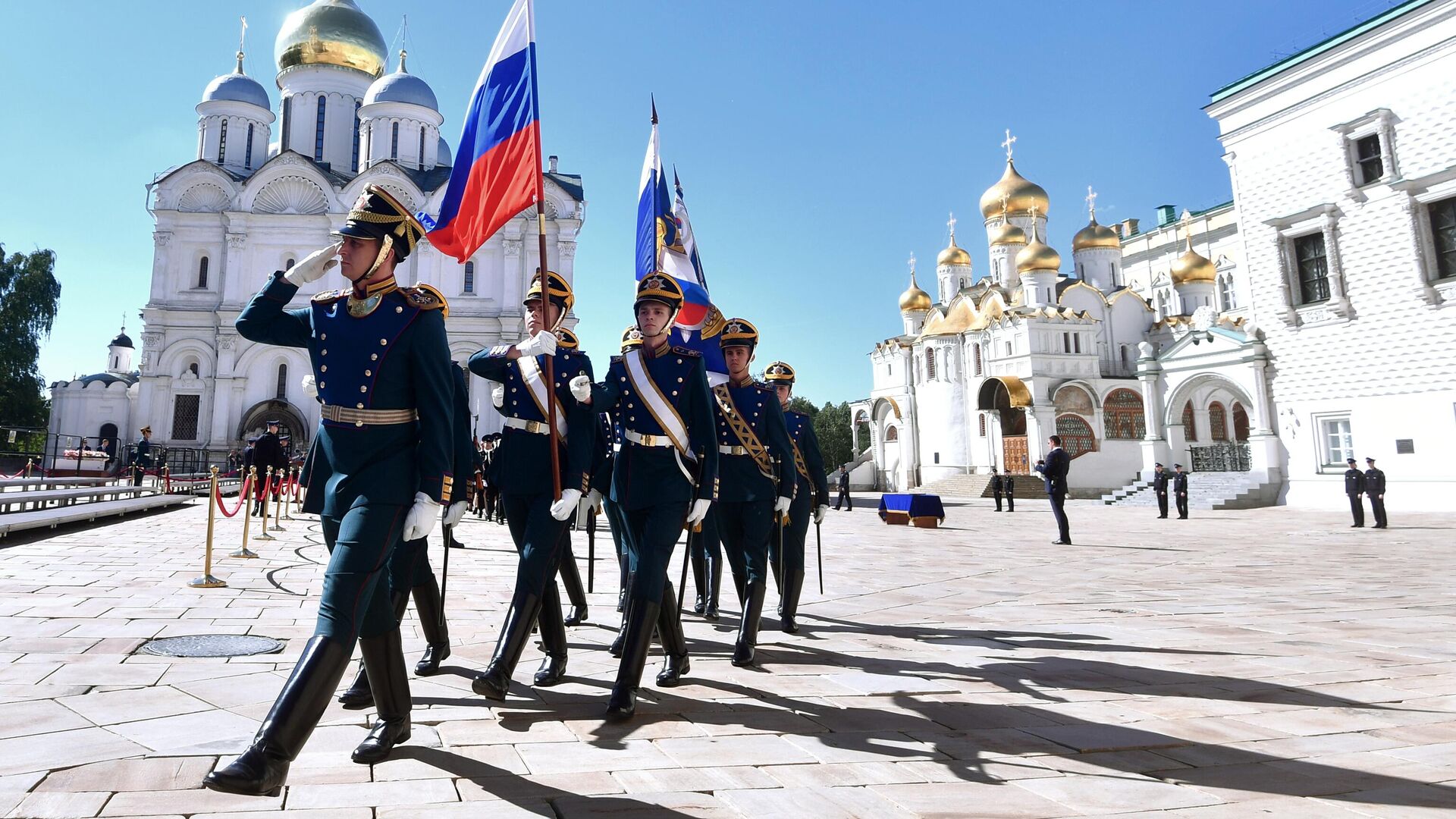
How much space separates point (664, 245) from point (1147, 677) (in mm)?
5641

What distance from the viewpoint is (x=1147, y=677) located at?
430 cm

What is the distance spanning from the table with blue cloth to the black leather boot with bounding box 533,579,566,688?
15058mm

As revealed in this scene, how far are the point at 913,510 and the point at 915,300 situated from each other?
Result: 3395 cm

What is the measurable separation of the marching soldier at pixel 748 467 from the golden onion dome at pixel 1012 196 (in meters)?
45.3

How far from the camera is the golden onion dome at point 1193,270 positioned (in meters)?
44.8

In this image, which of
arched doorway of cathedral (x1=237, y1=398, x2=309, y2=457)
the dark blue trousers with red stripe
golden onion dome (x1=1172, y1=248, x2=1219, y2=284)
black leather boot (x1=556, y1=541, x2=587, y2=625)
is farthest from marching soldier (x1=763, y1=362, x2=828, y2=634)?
golden onion dome (x1=1172, y1=248, x2=1219, y2=284)

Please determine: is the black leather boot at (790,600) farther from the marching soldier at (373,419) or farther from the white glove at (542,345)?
the marching soldier at (373,419)

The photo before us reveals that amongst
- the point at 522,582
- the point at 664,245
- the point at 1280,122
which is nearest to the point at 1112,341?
the point at 1280,122

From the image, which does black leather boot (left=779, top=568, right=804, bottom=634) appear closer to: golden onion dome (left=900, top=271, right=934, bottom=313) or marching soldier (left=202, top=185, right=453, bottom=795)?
marching soldier (left=202, top=185, right=453, bottom=795)

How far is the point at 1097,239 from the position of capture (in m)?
47.7

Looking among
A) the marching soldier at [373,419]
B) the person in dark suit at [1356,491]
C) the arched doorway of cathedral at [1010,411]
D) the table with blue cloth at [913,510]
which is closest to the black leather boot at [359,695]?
the marching soldier at [373,419]

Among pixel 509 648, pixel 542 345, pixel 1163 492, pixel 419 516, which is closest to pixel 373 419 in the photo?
pixel 419 516

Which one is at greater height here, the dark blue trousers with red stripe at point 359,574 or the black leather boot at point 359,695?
the dark blue trousers with red stripe at point 359,574

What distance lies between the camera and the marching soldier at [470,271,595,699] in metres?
3.79
